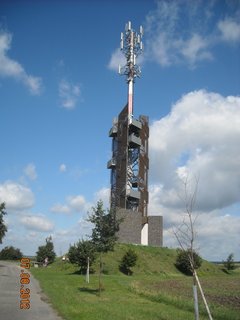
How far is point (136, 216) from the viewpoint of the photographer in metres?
75.1

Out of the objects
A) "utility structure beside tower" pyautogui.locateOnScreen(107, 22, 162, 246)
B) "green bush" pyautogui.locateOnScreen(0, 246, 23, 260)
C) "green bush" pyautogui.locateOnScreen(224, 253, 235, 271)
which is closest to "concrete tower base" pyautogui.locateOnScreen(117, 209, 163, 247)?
"utility structure beside tower" pyautogui.locateOnScreen(107, 22, 162, 246)

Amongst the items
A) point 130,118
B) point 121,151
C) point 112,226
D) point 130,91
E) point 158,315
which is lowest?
point 158,315

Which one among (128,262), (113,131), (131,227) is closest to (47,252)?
(131,227)

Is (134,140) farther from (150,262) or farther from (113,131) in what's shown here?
(150,262)

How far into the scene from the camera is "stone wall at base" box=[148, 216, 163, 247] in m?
81.7

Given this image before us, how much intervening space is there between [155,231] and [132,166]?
42.0ft

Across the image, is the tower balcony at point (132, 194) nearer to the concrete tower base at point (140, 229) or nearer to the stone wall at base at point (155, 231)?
the concrete tower base at point (140, 229)

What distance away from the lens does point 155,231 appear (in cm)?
8244

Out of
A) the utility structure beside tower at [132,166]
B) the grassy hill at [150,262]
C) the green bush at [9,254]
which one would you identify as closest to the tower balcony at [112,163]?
the utility structure beside tower at [132,166]

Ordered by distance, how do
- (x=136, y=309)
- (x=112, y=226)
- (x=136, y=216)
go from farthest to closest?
(x=136, y=216), (x=112, y=226), (x=136, y=309)

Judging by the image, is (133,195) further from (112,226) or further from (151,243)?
(112,226)

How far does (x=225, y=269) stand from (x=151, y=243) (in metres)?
13.6

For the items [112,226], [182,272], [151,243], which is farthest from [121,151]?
[112,226]

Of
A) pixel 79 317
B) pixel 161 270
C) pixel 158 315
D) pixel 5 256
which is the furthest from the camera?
pixel 5 256
